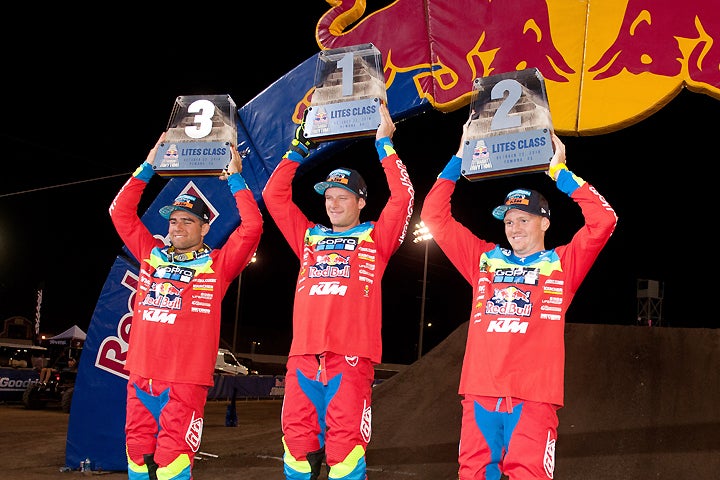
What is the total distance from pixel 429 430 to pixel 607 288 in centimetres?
3557

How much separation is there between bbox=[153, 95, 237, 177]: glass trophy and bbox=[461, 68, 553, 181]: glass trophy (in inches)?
89.1

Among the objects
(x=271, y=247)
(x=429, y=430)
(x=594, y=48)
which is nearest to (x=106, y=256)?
(x=271, y=247)

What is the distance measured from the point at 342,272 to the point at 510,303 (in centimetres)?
127

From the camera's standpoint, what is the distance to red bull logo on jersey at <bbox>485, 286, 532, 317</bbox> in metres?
4.57

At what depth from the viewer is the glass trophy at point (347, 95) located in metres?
→ 5.55

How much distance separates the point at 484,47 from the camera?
6844 millimetres

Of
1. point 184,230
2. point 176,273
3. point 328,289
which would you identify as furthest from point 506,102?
point 176,273

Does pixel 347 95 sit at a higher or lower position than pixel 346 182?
higher

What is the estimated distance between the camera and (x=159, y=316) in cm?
550

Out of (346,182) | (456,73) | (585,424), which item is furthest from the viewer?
(585,424)

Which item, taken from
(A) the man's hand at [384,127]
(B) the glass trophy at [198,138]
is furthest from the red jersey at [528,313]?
(B) the glass trophy at [198,138]

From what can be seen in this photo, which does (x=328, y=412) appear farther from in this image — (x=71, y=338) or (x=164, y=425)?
(x=71, y=338)

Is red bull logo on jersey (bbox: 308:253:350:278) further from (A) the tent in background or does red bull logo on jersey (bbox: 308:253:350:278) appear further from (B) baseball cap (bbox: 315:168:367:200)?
(A) the tent in background

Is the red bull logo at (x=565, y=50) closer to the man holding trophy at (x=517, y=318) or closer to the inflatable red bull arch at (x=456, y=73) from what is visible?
the inflatable red bull arch at (x=456, y=73)
